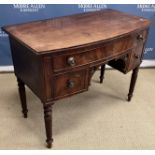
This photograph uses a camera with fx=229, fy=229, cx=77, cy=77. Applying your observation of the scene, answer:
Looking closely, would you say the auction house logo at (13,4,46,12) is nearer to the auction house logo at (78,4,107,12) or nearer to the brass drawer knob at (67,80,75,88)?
the auction house logo at (78,4,107,12)

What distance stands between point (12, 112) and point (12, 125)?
15 centimetres

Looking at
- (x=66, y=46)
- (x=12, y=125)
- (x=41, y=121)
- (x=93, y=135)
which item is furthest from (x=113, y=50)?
(x=12, y=125)

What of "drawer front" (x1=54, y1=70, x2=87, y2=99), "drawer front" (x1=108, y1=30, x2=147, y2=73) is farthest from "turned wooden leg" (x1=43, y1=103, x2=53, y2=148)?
"drawer front" (x1=108, y1=30, x2=147, y2=73)

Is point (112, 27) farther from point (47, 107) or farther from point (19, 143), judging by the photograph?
point (19, 143)

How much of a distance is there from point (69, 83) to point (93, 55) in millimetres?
201

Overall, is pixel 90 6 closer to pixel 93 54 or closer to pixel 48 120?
pixel 93 54

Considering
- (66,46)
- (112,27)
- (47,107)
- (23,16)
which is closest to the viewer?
(66,46)

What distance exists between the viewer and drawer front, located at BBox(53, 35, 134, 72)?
1.15m

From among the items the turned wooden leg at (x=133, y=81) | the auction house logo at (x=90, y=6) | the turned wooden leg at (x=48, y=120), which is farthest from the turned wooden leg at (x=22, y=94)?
the auction house logo at (x=90, y=6)

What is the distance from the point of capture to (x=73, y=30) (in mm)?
1350

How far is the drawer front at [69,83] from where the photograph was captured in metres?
1.21

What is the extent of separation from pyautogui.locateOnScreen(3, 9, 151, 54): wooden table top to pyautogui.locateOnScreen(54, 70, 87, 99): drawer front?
0.57ft

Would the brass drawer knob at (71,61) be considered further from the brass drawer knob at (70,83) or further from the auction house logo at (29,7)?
the auction house logo at (29,7)
